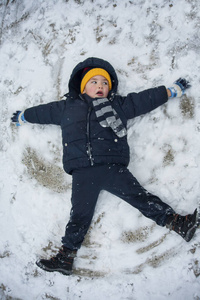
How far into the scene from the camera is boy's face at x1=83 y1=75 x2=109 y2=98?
2400 mm

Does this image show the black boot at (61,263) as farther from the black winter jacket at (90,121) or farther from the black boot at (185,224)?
the black boot at (185,224)

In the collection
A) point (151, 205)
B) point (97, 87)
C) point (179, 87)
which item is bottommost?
point (151, 205)

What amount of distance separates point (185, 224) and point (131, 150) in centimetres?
92

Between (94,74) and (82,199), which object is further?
(94,74)

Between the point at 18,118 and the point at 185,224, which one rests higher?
the point at 18,118

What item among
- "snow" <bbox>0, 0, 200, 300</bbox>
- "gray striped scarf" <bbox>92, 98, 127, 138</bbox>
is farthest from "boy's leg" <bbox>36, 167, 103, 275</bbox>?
"gray striped scarf" <bbox>92, 98, 127, 138</bbox>

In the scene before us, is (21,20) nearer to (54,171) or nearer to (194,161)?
(54,171)

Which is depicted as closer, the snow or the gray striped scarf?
the gray striped scarf

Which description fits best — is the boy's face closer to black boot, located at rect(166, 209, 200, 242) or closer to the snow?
the snow

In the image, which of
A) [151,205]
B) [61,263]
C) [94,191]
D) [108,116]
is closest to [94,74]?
[108,116]

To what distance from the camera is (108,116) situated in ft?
7.45

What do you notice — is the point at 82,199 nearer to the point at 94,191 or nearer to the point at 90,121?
the point at 94,191

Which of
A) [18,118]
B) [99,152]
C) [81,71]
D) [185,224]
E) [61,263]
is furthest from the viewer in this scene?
[18,118]

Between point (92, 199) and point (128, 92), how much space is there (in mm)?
1255
